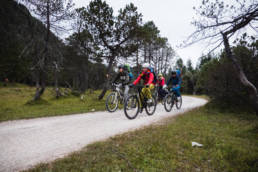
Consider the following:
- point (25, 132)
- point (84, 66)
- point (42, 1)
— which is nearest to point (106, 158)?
point (25, 132)

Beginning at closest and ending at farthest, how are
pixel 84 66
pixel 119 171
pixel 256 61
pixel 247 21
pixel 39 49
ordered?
pixel 119 171
pixel 247 21
pixel 256 61
pixel 39 49
pixel 84 66

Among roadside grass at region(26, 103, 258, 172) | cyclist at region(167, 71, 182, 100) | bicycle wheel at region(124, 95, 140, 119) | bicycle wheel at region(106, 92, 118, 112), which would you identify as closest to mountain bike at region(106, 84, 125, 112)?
bicycle wheel at region(106, 92, 118, 112)

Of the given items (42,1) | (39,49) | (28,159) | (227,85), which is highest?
(42,1)

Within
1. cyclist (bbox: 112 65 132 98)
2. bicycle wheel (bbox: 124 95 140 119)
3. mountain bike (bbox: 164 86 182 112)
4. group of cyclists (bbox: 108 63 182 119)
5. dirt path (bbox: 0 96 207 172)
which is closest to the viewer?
dirt path (bbox: 0 96 207 172)

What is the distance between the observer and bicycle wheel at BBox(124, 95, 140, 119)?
247 inches

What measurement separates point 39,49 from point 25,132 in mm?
7970

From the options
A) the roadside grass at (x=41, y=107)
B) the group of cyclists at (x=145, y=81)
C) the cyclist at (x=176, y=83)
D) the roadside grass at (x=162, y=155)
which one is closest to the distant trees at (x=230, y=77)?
the cyclist at (x=176, y=83)

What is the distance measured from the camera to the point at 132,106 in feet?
21.4

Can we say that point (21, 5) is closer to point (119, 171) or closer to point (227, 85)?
point (119, 171)

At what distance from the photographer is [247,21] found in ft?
10.1

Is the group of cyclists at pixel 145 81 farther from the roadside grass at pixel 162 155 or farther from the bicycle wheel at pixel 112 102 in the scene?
the roadside grass at pixel 162 155

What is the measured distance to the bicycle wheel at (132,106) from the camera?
247 inches

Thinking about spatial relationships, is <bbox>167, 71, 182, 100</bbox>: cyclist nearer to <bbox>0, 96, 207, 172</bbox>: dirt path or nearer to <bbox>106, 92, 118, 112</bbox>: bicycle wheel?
<bbox>106, 92, 118, 112</bbox>: bicycle wheel

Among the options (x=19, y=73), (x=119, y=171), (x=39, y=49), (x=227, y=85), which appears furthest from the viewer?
(x=19, y=73)
